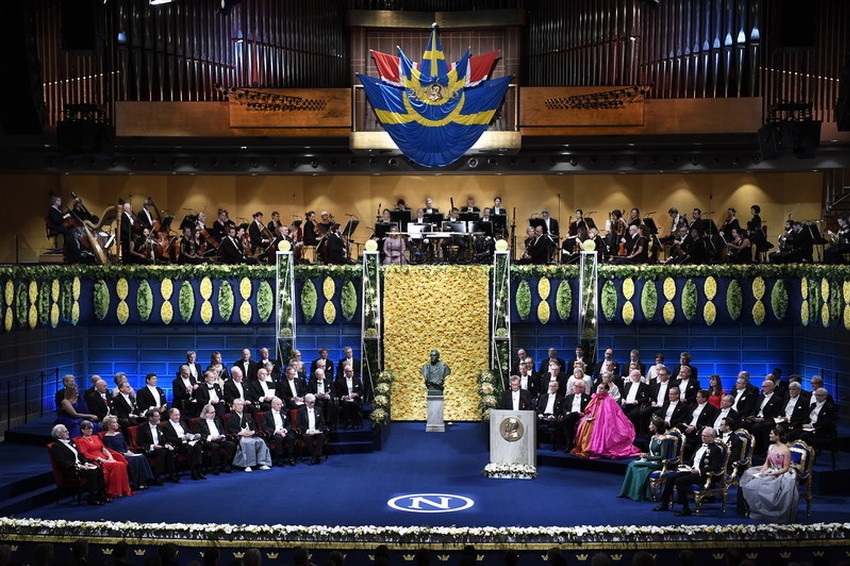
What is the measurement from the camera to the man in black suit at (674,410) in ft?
47.3

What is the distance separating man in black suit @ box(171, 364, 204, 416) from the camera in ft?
52.3

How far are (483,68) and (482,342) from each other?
6.75 m

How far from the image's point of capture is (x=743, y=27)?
21.6 m

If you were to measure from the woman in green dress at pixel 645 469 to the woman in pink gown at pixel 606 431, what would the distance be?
6.08ft

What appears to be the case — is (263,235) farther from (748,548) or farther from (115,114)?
(748,548)

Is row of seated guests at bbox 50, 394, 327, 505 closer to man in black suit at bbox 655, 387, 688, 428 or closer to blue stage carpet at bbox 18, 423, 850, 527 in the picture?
blue stage carpet at bbox 18, 423, 850, 527

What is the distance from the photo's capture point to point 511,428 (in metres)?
14.3

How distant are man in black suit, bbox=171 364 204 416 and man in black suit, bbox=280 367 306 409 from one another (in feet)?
4.29

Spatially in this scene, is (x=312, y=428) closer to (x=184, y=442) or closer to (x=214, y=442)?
(x=214, y=442)

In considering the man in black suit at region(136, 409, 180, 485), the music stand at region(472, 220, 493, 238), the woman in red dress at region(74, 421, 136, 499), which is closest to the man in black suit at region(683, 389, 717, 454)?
the music stand at region(472, 220, 493, 238)

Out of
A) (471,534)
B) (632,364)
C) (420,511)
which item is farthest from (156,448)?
(632,364)

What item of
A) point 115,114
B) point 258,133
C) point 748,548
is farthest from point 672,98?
point 748,548

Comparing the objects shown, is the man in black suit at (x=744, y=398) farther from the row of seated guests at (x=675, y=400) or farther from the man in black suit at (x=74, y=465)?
the man in black suit at (x=74, y=465)

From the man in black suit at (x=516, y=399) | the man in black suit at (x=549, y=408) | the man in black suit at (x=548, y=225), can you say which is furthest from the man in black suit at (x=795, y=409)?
the man in black suit at (x=548, y=225)
